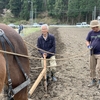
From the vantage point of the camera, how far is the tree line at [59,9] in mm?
79688

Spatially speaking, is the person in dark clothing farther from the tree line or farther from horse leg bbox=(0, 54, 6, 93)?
the tree line

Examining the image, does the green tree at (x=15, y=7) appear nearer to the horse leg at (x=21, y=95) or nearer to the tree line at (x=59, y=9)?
the tree line at (x=59, y=9)

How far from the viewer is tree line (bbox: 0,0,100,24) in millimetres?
79688

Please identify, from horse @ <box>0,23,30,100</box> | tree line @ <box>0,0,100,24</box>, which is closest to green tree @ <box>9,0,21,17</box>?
tree line @ <box>0,0,100,24</box>

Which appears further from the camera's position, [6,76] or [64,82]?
[64,82]

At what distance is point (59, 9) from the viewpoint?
269 ft

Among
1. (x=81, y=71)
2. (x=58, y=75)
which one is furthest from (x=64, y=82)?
(x=81, y=71)

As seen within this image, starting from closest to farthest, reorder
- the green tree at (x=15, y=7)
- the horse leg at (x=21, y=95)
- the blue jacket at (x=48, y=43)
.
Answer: the horse leg at (x=21, y=95)
the blue jacket at (x=48, y=43)
the green tree at (x=15, y=7)

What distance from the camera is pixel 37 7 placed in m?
89.3

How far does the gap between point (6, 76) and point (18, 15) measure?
84.5m

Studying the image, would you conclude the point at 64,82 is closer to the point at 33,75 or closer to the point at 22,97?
the point at 33,75

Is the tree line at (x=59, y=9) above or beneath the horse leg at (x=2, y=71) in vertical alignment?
above

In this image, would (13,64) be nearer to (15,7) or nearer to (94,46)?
(94,46)

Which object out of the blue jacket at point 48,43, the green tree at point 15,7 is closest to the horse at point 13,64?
the blue jacket at point 48,43
